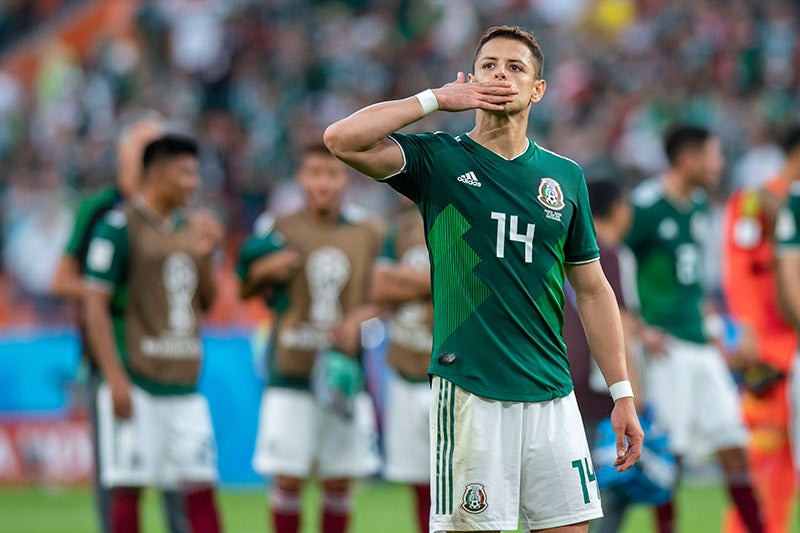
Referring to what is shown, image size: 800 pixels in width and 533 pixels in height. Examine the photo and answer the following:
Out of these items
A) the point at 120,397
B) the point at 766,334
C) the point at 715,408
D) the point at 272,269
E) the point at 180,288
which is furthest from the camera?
the point at 766,334

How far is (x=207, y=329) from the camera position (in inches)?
592

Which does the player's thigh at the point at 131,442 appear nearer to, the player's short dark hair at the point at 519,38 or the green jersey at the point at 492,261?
the green jersey at the point at 492,261

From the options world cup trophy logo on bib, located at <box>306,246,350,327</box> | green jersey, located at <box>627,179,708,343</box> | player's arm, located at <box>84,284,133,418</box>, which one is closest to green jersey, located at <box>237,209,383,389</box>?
world cup trophy logo on bib, located at <box>306,246,350,327</box>

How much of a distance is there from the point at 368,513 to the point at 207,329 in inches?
136

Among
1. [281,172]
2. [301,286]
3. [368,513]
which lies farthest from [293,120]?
[301,286]

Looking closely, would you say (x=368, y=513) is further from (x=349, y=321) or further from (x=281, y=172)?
(x=281, y=172)

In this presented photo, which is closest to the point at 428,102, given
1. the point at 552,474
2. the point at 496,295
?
the point at 496,295

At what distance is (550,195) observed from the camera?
17.5 feet

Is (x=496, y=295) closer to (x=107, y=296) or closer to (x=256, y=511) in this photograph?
(x=107, y=296)

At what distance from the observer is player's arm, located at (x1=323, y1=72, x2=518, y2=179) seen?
16.8 ft

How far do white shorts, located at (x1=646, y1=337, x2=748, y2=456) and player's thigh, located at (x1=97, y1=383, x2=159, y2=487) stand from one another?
11.2 ft

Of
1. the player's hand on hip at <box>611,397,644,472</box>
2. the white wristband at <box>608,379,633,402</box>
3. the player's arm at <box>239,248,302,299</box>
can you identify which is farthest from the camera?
the player's arm at <box>239,248,302,299</box>

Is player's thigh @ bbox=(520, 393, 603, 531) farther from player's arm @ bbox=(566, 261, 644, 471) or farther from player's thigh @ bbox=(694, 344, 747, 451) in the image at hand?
player's thigh @ bbox=(694, 344, 747, 451)

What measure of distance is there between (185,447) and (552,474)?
334 cm
